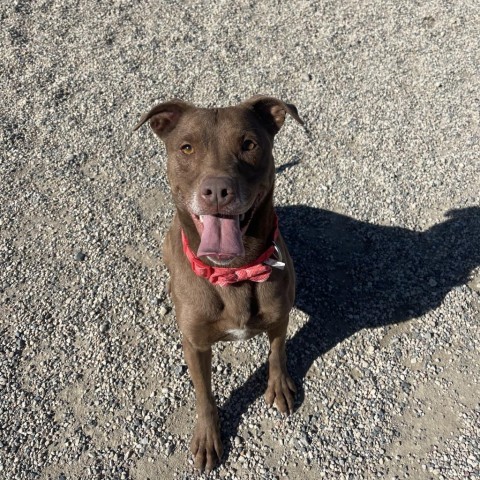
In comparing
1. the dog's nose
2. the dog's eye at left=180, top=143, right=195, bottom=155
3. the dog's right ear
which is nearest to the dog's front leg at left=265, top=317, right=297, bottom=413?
the dog's nose

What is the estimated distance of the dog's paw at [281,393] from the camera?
399cm

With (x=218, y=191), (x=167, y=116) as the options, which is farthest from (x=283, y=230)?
(x=218, y=191)

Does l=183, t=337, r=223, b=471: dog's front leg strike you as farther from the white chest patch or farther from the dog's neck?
the dog's neck

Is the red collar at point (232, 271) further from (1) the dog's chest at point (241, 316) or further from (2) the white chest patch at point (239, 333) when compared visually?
(2) the white chest patch at point (239, 333)

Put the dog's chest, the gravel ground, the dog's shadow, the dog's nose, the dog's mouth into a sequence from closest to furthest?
the dog's nose
the dog's mouth
the dog's chest
the gravel ground
the dog's shadow

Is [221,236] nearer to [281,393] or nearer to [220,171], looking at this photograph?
[220,171]

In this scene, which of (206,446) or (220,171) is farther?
(206,446)

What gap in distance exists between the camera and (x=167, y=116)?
11.2 ft

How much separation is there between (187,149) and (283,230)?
250 centimetres

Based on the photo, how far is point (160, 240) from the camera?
530 centimetres

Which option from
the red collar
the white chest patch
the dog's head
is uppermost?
the dog's head

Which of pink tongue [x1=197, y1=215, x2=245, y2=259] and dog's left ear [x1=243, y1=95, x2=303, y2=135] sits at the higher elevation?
dog's left ear [x1=243, y1=95, x2=303, y2=135]

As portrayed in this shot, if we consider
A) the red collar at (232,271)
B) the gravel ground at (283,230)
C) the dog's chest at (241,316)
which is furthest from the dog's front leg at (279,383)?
the red collar at (232,271)

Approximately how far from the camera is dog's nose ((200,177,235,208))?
8.87 feet
